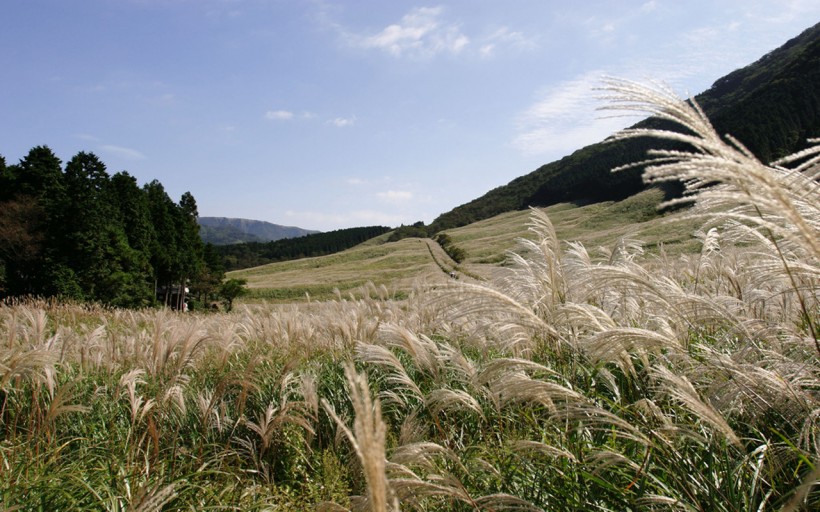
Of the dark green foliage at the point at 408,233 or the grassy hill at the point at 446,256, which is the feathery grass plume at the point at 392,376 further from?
the dark green foliage at the point at 408,233

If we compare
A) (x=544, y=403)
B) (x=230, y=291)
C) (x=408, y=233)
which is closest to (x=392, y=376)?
(x=544, y=403)

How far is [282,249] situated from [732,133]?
423 feet

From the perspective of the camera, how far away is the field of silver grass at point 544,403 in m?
1.84

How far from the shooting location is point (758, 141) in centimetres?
5769

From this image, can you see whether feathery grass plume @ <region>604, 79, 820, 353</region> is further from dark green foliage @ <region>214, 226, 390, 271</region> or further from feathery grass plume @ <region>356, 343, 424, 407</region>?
dark green foliage @ <region>214, 226, 390, 271</region>

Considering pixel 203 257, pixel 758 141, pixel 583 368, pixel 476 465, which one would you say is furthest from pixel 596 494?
pixel 758 141

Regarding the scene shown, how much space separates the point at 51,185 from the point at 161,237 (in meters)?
9.61

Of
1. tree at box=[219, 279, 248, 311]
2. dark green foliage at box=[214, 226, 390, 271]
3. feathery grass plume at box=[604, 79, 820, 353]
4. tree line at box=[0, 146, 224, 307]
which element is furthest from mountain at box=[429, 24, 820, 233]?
tree at box=[219, 279, 248, 311]

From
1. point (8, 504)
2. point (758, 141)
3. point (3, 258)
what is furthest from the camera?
point (758, 141)

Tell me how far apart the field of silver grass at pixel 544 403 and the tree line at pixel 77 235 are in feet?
84.2

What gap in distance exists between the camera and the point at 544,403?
2.64 m

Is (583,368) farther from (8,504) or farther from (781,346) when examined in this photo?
(8,504)

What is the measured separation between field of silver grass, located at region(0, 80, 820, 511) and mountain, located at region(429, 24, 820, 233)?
1053 mm

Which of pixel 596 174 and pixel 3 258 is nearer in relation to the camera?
pixel 3 258
